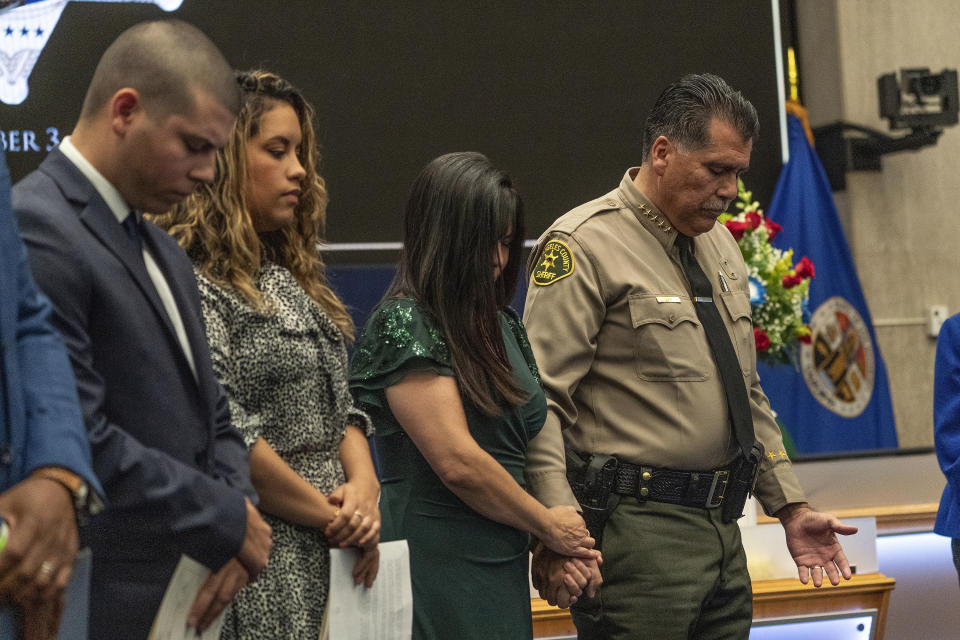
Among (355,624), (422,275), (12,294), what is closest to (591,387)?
(422,275)

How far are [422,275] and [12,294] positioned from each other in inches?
34.6

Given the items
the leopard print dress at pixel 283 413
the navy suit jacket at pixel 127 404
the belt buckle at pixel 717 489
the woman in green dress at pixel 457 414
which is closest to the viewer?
the navy suit jacket at pixel 127 404

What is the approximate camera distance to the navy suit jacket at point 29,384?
1.02m

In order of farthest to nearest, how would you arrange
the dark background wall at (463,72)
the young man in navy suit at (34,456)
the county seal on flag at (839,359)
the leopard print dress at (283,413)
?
the county seal on flag at (839,359) < the dark background wall at (463,72) < the leopard print dress at (283,413) < the young man in navy suit at (34,456)

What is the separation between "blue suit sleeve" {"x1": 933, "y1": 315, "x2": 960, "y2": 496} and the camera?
2684mm

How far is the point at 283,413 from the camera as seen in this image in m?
1.60

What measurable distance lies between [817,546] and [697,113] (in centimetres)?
90

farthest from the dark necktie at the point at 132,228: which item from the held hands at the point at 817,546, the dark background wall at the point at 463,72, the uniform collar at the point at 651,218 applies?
the dark background wall at the point at 463,72

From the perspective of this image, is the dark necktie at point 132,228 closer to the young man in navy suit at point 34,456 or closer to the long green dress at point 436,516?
the young man in navy suit at point 34,456

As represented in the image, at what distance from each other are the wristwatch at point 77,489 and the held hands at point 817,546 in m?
1.56

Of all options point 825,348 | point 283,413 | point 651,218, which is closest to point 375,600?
point 283,413

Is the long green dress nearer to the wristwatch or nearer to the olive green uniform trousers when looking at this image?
the olive green uniform trousers

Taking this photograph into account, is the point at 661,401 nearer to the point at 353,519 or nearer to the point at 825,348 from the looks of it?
the point at 353,519

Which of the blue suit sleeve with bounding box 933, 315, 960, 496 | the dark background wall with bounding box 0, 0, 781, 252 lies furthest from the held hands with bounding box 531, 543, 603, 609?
the dark background wall with bounding box 0, 0, 781, 252
